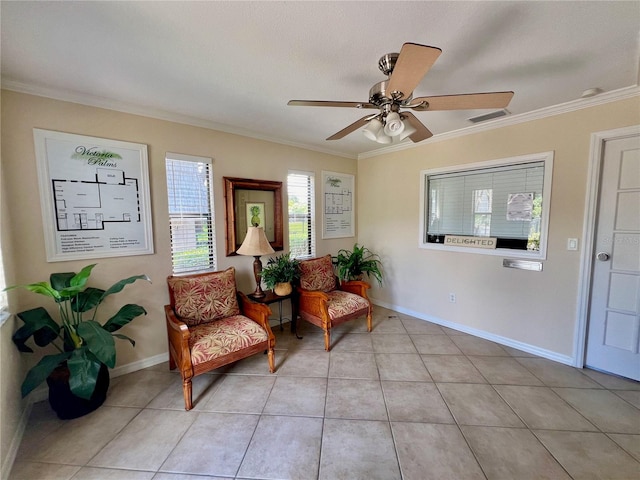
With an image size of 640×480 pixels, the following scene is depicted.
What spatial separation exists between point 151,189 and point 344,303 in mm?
2309

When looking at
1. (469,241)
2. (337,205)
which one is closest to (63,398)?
(337,205)

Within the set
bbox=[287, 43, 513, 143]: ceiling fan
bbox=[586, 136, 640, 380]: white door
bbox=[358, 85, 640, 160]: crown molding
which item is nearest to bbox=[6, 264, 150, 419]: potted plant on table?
bbox=[287, 43, 513, 143]: ceiling fan

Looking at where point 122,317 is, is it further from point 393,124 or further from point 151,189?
point 393,124

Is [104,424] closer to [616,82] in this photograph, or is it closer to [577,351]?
[577,351]

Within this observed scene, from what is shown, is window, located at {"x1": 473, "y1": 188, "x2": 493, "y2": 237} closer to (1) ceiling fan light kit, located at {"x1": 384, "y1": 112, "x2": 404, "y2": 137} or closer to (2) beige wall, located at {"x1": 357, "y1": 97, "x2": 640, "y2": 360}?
(2) beige wall, located at {"x1": 357, "y1": 97, "x2": 640, "y2": 360}

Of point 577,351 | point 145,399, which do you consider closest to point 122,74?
point 145,399

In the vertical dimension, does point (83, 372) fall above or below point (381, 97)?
below

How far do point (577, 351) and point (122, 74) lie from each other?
443 centimetres

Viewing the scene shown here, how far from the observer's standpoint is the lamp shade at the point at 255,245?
2664 mm

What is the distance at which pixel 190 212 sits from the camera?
266cm

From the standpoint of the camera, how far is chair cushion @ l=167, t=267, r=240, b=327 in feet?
7.68

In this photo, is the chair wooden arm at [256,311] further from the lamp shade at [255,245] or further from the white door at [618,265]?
the white door at [618,265]

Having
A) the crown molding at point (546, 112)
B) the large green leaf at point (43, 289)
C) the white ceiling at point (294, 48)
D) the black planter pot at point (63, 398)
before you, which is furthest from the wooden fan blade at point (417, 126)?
the black planter pot at point (63, 398)

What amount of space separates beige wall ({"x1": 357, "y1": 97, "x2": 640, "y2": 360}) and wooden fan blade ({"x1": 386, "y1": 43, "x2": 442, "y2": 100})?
1937 millimetres
